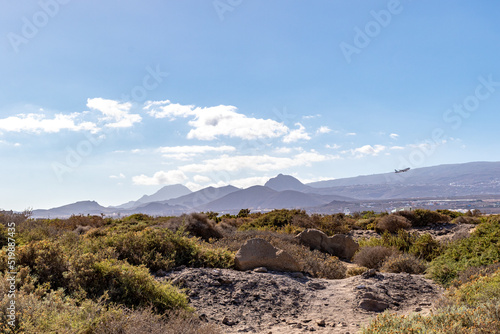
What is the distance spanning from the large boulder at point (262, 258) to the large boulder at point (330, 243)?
14.5 feet

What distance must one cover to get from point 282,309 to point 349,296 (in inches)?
70.3

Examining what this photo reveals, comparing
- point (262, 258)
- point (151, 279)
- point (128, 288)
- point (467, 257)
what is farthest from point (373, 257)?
point (128, 288)

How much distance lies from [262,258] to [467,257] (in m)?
6.01

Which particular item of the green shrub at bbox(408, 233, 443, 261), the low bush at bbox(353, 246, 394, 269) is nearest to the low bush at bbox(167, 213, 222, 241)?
the low bush at bbox(353, 246, 394, 269)

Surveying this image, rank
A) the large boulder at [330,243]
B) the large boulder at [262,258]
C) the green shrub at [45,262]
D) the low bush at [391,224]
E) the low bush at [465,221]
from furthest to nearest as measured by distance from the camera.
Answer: the low bush at [465,221], the low bush at [391,224], the large boulder at [330,243], the large boulder at [262,258], the green shrub at [45,262]

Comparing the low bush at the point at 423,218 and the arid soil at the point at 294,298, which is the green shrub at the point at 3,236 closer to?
the arid soil at the point at 294,298

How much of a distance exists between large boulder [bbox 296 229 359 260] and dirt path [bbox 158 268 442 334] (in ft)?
16.2

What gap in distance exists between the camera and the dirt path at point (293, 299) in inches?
272

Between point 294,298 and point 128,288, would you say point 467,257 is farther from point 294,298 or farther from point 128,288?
point 128,288

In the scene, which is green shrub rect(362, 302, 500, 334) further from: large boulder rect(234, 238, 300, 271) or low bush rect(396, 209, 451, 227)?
low bush rect(396, 209, 451, 227)

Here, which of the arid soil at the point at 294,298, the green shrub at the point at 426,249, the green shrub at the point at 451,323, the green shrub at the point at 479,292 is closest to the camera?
the green shrub at the point at 451,323

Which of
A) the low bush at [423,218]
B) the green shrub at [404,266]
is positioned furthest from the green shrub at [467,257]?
the low bush at [423,218]

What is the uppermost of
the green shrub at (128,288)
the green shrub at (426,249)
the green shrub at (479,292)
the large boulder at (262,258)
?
the green shrub at (128,288)

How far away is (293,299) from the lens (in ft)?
26.7
